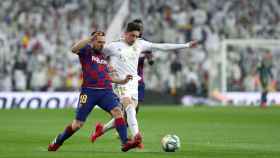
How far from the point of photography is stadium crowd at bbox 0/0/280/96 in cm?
3978

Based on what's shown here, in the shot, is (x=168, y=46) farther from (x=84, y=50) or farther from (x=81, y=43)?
(x=81, y=43)

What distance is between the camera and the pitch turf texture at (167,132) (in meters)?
15.0

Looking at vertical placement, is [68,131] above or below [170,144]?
above

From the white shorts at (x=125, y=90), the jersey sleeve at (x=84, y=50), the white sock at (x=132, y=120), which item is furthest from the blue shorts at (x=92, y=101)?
the white shorts at (x=125, y=90)

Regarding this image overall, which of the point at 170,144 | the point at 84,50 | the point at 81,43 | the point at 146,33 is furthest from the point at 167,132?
the point at 146,33

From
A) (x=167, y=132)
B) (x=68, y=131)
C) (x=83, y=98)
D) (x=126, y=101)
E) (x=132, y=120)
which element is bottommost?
(x=167, y=132)

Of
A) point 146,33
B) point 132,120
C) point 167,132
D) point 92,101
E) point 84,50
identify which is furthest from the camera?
point 146,33

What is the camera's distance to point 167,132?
21.7 meters

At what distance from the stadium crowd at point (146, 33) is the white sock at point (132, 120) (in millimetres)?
23363

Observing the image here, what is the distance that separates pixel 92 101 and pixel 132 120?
125 centimetres

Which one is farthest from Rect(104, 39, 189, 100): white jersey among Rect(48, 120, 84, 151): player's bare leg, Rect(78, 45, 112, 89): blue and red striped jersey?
Rect(48, 120, 84, 151): player's bare leg

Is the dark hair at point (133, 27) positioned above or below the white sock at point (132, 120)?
above

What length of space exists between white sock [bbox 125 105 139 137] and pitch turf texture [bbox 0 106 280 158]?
1.45ft

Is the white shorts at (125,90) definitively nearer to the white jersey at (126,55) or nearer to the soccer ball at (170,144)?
the white jersey at (126,55)
